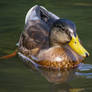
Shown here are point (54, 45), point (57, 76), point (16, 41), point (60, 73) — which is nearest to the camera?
point (57, 76)

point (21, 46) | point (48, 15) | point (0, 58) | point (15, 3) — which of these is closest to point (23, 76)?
point (0, 58)

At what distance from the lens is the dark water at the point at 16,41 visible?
19.9 feet

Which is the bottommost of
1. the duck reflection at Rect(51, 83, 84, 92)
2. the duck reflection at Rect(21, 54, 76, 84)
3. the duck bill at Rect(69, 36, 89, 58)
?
the duck reflection at Rect(21, 54, 76, 84)

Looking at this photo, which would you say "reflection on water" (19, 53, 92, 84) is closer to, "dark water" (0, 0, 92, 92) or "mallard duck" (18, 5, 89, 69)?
"dark water" (0, 0, 92, 92)

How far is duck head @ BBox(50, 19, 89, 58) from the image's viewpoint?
704 cm

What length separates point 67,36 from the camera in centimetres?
713

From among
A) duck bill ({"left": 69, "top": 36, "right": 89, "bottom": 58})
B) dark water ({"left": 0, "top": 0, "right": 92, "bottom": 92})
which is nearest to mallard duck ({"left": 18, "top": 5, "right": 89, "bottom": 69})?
duck bill ({"left": 69, "top": 36, "right": 89, "bottom": 58})

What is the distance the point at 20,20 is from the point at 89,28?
6.07 ft

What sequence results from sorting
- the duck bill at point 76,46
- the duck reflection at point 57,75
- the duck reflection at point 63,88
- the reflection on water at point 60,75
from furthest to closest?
the duck bill at point 76,46
the duck reflection at point 57,75
the reflection on water at point 60,75
the duck reflection at point 63,88

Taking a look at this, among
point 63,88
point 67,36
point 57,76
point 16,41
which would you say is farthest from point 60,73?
point 16,41

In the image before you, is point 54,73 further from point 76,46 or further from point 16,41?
point 16,41

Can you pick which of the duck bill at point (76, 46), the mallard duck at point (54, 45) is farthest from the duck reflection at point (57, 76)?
the duck bill at point (76, 46)

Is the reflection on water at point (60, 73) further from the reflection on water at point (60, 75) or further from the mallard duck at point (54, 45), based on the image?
the mallard duck at point (54, 45)

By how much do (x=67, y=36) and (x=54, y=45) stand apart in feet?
1.46
